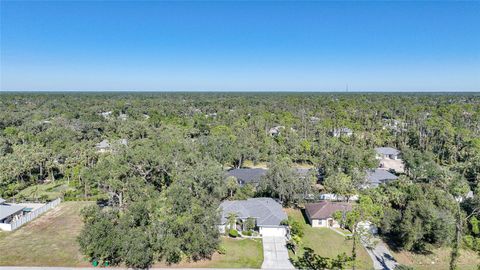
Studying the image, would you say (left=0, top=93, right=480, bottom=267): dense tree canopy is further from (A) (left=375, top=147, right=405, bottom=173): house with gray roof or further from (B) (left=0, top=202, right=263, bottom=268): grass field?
(A) (left=375, top=147, right=405, bottom=173): house with gray roof

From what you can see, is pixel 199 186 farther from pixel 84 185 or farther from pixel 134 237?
pixel 84 185

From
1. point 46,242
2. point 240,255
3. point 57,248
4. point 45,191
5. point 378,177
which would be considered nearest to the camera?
point 240,255

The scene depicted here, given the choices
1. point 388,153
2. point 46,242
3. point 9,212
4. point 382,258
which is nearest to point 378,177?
point 388,153

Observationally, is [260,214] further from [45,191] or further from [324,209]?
[45,191]

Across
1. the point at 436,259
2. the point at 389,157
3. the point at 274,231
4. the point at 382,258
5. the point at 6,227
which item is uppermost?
the point at 389,157

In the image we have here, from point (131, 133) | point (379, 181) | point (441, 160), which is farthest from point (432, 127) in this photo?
point (131, 133)
